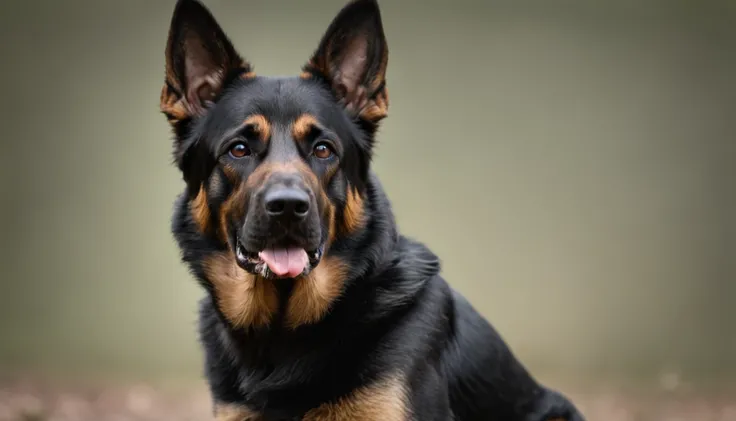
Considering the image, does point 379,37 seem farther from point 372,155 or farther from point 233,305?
point 233,305

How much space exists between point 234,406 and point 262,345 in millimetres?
283

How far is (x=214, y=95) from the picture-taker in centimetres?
400

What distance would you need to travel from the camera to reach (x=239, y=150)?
12.3 ft

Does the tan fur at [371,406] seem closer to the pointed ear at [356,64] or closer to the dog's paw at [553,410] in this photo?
the dog's paw at [553,410]

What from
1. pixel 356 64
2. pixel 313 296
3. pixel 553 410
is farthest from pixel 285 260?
pixel 553 410

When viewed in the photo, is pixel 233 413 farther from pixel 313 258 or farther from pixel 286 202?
pixel 286 202

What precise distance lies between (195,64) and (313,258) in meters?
1.10

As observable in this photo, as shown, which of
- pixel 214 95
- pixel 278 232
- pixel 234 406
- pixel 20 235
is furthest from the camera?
pixel 20 235

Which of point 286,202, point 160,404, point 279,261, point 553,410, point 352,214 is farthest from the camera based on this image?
point 160,404

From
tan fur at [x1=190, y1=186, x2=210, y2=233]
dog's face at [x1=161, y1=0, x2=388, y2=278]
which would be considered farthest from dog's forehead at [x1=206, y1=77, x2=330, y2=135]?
tan fur at [x1=190, y1=186, x2=210, y2=233]

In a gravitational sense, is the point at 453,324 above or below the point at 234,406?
above

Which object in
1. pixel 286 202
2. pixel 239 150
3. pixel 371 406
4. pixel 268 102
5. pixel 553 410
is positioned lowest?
pixel 553 410

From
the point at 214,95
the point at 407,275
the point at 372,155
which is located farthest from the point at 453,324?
Result: the point at 214,95

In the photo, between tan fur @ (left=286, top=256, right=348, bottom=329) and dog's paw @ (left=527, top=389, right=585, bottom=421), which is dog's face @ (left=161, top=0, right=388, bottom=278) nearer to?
tan fur @ (left=286, top=256, right=348, bottom=329)
